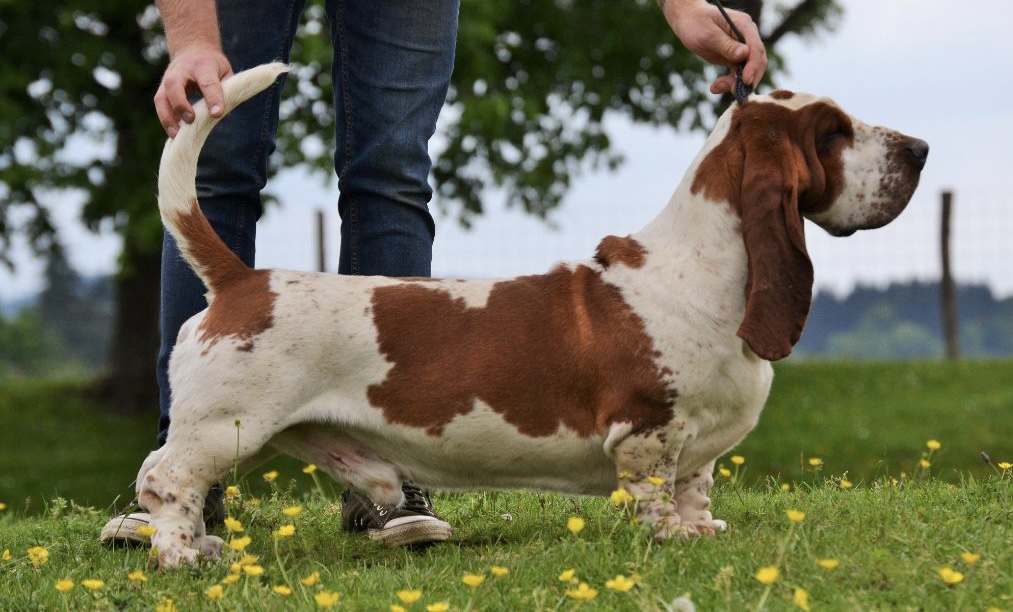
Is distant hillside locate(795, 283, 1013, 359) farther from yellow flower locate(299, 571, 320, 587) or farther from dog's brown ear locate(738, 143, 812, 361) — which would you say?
yellow flower locate(299, 571, 320, 587)

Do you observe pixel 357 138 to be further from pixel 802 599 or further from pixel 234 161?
pixel 802 599

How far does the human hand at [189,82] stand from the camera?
12.0ft

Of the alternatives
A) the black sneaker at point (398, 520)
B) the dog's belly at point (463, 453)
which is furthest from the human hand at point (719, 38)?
the black sneaker at point (398, 520)

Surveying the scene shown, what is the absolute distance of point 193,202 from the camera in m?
3.75

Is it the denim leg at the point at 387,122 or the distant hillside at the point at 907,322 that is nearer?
the denim leg at the point at 387,122

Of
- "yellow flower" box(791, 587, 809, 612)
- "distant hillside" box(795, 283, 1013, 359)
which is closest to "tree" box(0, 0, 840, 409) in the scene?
"distant hillside" box(795, 283, 1013, 359)

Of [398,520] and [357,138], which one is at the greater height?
[357,138]

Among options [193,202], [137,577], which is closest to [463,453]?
[137,577]

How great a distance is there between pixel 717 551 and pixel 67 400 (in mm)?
11995

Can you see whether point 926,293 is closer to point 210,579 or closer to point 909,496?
point 909,496

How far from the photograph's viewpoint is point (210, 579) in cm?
335

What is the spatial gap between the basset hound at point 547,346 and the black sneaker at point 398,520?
196mm

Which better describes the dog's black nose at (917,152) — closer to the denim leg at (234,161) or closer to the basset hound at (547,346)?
the basset hound at (547,346)

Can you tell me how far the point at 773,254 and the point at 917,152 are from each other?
635mm
